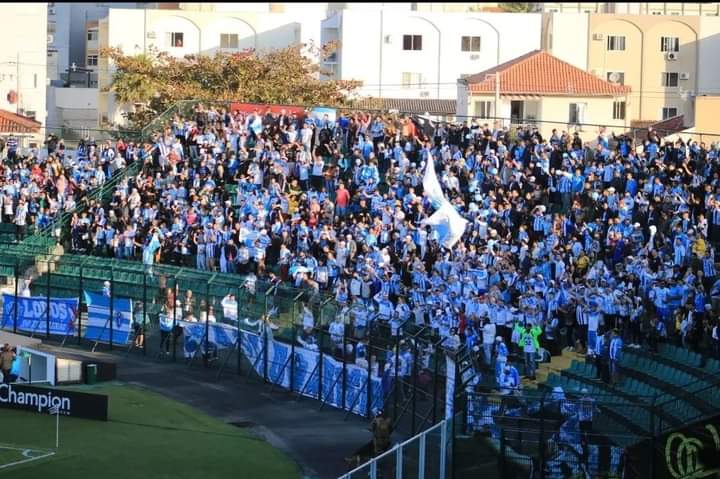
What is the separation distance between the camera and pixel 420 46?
85.2m

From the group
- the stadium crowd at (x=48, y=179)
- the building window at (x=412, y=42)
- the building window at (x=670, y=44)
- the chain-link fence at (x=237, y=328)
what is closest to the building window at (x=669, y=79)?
the building window at (x=670, y=44)

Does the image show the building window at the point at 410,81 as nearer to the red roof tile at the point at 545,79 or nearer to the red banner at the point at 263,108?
the red roof tile at the point at 545,79

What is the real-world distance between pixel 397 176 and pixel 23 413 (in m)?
15.3

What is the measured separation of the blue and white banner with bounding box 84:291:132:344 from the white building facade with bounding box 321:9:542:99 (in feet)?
150

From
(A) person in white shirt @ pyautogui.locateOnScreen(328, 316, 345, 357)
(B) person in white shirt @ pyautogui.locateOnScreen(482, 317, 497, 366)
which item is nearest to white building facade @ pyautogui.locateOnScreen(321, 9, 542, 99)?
(A) person in white shirt @ pyautogui.locateOnScreen(328, 316, 345, 357)

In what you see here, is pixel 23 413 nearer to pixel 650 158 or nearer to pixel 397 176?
pixel 397 176

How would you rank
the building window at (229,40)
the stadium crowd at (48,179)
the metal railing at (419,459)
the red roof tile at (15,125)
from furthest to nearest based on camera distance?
the building window at (229,40) → the red roof tile at (15,125) → the stadium crowd at (48,179) → the metal railing at (419,459)

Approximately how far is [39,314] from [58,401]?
1109 centimetres

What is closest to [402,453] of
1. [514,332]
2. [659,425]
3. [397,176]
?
[659,425]

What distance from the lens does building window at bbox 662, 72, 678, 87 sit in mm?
82375

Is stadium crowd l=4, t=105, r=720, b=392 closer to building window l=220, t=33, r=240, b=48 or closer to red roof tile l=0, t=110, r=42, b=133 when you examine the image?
red roof tile l=0, t=110, r=42, b=133

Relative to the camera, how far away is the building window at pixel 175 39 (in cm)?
8700

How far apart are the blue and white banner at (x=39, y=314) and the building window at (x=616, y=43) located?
167 ft

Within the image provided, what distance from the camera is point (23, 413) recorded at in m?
30.6
